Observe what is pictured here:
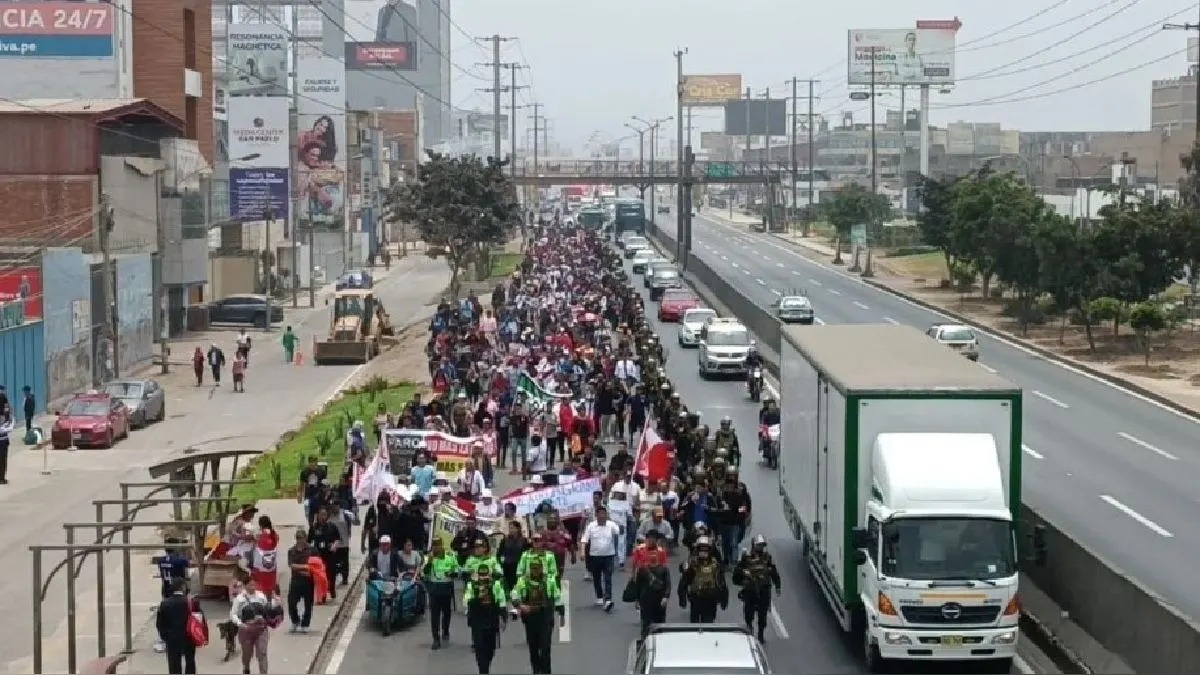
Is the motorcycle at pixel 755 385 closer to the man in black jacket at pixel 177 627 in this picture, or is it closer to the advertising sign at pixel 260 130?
the man in black jacket at pixel 177 627

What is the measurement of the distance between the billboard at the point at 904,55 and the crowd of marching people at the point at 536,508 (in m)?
135

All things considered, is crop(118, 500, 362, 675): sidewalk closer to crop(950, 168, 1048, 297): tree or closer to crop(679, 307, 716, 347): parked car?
crop(679, 307, 716, 347): parked car

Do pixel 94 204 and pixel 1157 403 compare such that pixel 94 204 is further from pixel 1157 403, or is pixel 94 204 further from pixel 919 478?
pixel 919 478

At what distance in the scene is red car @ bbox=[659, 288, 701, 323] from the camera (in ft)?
220

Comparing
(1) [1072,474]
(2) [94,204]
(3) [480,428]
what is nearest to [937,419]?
(3) [480,428]

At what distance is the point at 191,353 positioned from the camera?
66.9m

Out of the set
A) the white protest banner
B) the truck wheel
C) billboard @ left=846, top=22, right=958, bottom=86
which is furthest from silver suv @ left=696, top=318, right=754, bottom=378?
billboard @ left=846, top=22, right=958, bottom=86

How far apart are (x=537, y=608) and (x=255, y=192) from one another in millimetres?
75906

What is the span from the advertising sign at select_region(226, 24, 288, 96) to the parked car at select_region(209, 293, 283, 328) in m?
41.7

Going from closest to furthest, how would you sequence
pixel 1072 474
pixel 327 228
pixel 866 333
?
pixel 866 333, pixel 1072 474, pixel 327 228

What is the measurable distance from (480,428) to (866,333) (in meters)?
8.99

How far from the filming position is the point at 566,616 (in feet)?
70.8

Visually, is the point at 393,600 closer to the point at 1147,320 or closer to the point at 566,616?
the point at 566,616

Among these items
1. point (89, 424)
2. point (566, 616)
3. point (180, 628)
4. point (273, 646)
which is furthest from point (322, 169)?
point (180, 628)
